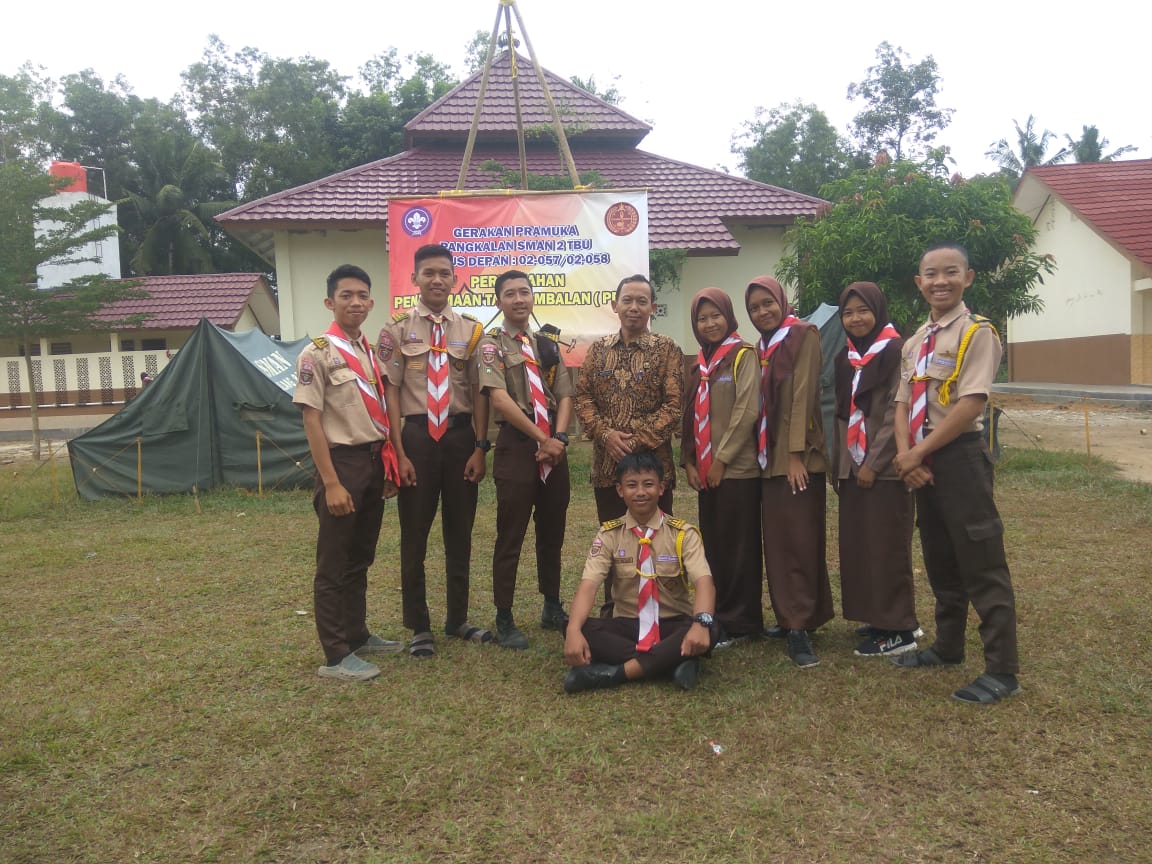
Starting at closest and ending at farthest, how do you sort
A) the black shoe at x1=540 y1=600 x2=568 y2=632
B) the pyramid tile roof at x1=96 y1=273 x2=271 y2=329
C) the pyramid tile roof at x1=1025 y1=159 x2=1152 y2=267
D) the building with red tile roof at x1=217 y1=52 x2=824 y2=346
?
1. the black shoe at x1=540 y1=600 x2=568 y2=632
2. the building with red tile roof at x1=217 y1=52 x2=824 y2=346
3. the pyramid tile roof at x1=1025 y1=159 x2=1152 y2=267
4. the pyramid tile roof at x1=96 y1=273 x2=271 y2=329

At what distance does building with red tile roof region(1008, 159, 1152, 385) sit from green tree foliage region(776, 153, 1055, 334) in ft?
31.3

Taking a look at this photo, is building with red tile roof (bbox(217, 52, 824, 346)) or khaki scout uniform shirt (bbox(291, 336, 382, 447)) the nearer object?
khaki scout uniform shirt (bbox(291, 336, 382, 447))

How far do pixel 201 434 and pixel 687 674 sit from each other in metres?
7.08

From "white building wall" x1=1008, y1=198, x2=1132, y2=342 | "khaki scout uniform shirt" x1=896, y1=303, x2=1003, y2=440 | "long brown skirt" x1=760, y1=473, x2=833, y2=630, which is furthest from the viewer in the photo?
"white building wall" x1=1008, y1=198, x2=1132, y2=342

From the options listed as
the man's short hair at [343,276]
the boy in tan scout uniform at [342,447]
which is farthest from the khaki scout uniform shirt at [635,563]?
the man's short hair at [343,276]

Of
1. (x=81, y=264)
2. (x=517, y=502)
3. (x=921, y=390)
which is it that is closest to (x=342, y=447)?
(x=517, y=502)

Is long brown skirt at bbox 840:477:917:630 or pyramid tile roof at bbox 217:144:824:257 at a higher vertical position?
pyramid tile roof at bbox 217:144:824:257

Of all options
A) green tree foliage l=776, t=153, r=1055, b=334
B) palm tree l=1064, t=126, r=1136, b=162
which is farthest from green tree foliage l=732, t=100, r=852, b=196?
green tree foliage l=776, t=153, r=1055, b=334

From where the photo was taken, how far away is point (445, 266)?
385 cm

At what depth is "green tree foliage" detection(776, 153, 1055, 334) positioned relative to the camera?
872 cm

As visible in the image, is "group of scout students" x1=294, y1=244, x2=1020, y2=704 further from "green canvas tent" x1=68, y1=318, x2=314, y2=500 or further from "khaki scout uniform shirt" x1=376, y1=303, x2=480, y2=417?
"green canvas tent" x1=68, y1=318, x2=314, y2=500

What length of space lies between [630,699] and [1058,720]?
4.90 ft

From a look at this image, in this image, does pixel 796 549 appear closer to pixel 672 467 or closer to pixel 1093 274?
pixel 672 467

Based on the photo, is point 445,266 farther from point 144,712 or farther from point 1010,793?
point 1010,793
